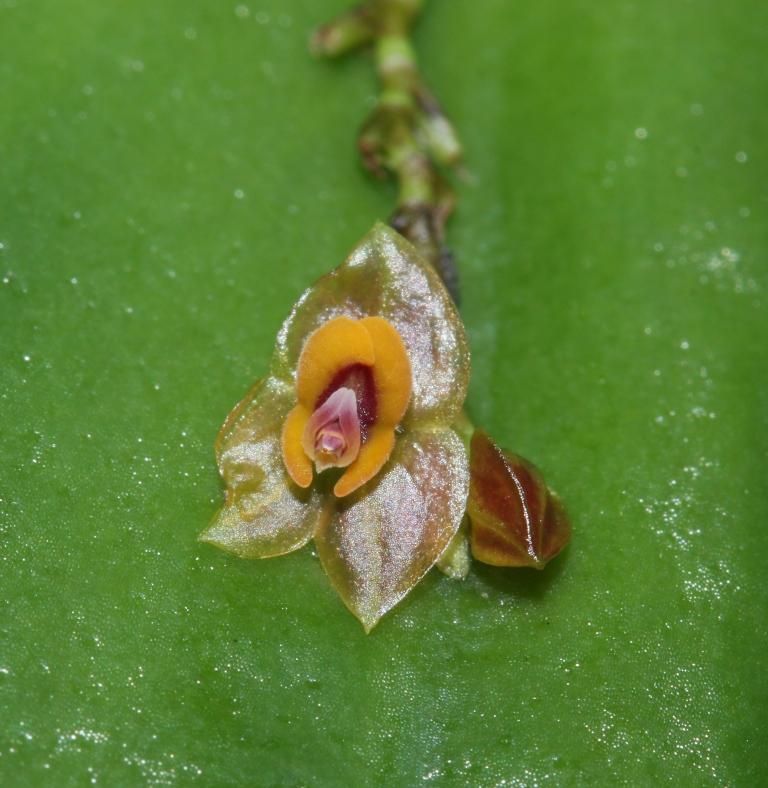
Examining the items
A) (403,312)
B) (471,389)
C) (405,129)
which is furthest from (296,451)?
(405,129)

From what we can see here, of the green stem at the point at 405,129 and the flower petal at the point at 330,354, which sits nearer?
the flower petal at the point at 330,354

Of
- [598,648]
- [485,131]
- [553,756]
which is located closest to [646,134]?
[485,131]

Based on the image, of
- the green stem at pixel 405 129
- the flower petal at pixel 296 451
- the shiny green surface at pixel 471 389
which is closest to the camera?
the shiny green surface at pixel 471 389

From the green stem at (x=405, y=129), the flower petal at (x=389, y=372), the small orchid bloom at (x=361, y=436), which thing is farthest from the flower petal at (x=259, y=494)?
the green stem at (x=405, y=129)

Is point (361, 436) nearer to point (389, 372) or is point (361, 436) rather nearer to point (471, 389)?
point (389, 372)

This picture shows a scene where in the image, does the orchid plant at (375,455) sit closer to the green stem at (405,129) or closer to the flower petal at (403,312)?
the flower petal at (403,312)

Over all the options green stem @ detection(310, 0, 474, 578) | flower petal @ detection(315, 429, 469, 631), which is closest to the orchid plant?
flower petal @ detection(315, 429, 469, 631)

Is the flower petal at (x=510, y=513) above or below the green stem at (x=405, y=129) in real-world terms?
below

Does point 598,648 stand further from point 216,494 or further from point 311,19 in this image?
point 311,19
